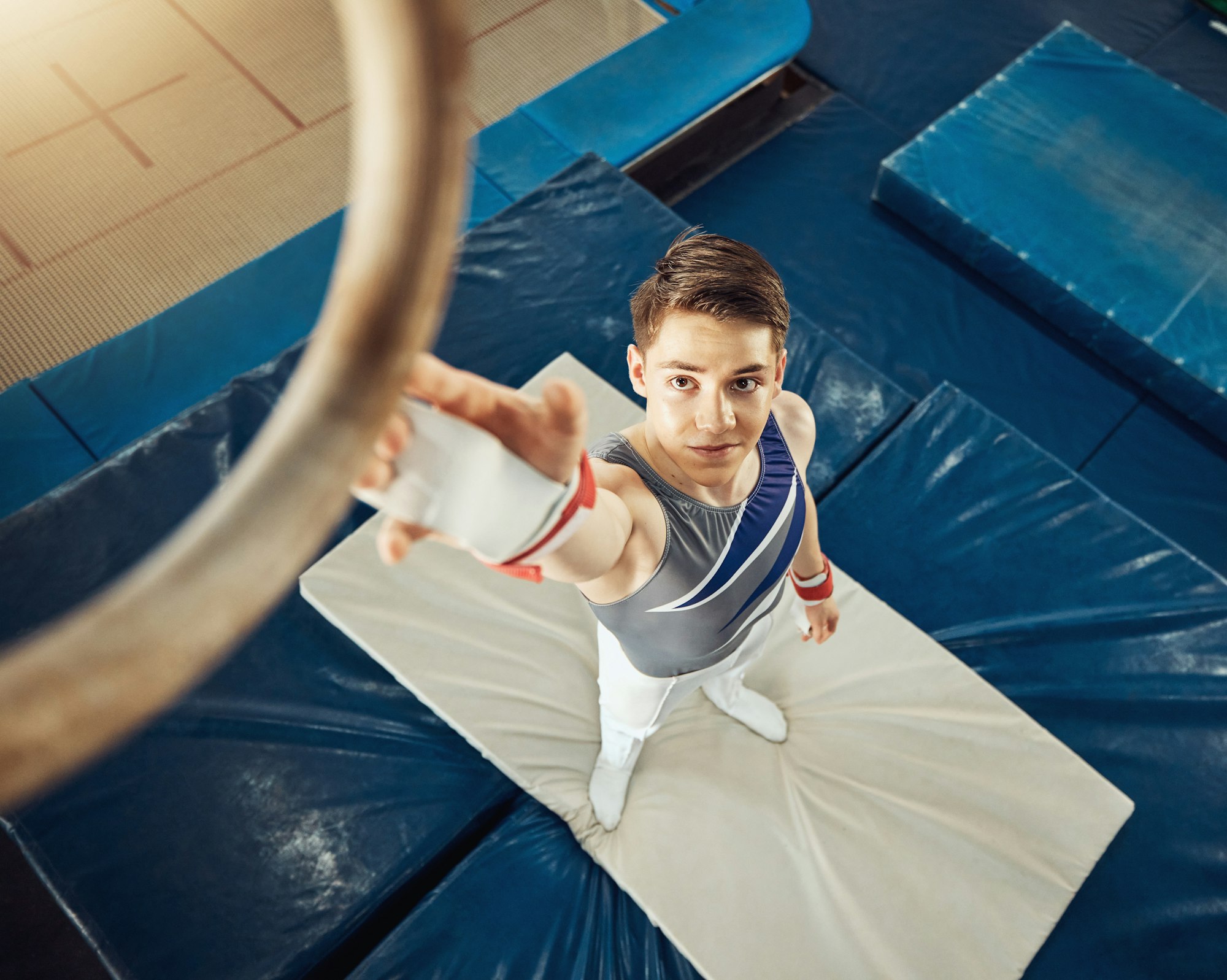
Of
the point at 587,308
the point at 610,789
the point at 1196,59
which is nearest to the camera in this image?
the point at 610,789

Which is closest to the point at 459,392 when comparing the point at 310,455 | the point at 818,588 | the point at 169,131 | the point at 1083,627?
the point at 310,455

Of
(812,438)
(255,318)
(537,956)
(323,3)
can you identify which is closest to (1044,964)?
(537,956)

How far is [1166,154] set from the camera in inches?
140

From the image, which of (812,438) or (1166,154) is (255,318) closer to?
(812,438)

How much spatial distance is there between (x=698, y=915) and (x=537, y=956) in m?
0.40

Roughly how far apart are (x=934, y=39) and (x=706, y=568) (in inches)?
167

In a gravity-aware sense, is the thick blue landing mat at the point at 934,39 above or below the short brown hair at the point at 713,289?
below

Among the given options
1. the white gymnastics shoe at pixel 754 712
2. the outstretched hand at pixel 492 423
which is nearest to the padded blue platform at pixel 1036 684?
the white gymnastics shoe at pixel 754 712

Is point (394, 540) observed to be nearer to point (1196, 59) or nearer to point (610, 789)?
point (610, 789)

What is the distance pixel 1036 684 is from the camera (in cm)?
238

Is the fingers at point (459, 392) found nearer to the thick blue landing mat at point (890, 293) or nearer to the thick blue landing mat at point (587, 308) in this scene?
the thick blue landing mat at point (587, 308)

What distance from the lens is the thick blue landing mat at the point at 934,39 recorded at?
414cm

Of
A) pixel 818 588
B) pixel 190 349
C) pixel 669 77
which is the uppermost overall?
pixel 669 77

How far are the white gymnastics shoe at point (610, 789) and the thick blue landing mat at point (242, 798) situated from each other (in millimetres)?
258
